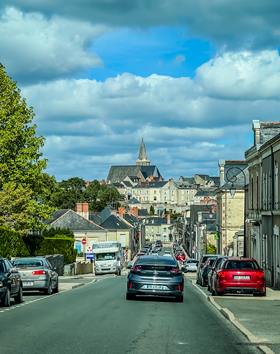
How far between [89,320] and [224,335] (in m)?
3.35

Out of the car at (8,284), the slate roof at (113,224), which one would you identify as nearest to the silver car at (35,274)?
the car at (8,284)

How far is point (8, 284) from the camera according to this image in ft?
51.5

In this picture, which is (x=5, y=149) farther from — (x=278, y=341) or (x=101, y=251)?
(x=278, y=341)

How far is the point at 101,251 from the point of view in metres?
48.3

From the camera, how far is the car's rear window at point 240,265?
20.7 metres

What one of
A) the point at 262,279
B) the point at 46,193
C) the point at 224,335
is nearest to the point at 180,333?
the point at 224,335

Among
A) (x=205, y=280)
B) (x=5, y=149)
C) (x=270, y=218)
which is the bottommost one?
(x=205, y=280)

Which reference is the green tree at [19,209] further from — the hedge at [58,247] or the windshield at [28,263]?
the hedge at [58,247]

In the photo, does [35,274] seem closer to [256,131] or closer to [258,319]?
[258,319]

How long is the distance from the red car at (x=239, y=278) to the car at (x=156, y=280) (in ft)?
Result: 10.1

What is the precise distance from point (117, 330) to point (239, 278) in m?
10.2

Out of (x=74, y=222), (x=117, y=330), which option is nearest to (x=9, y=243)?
(x=117, y=330)

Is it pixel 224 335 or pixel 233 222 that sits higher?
pixel 233 222

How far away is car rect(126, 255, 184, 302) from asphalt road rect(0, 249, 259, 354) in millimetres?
1045
